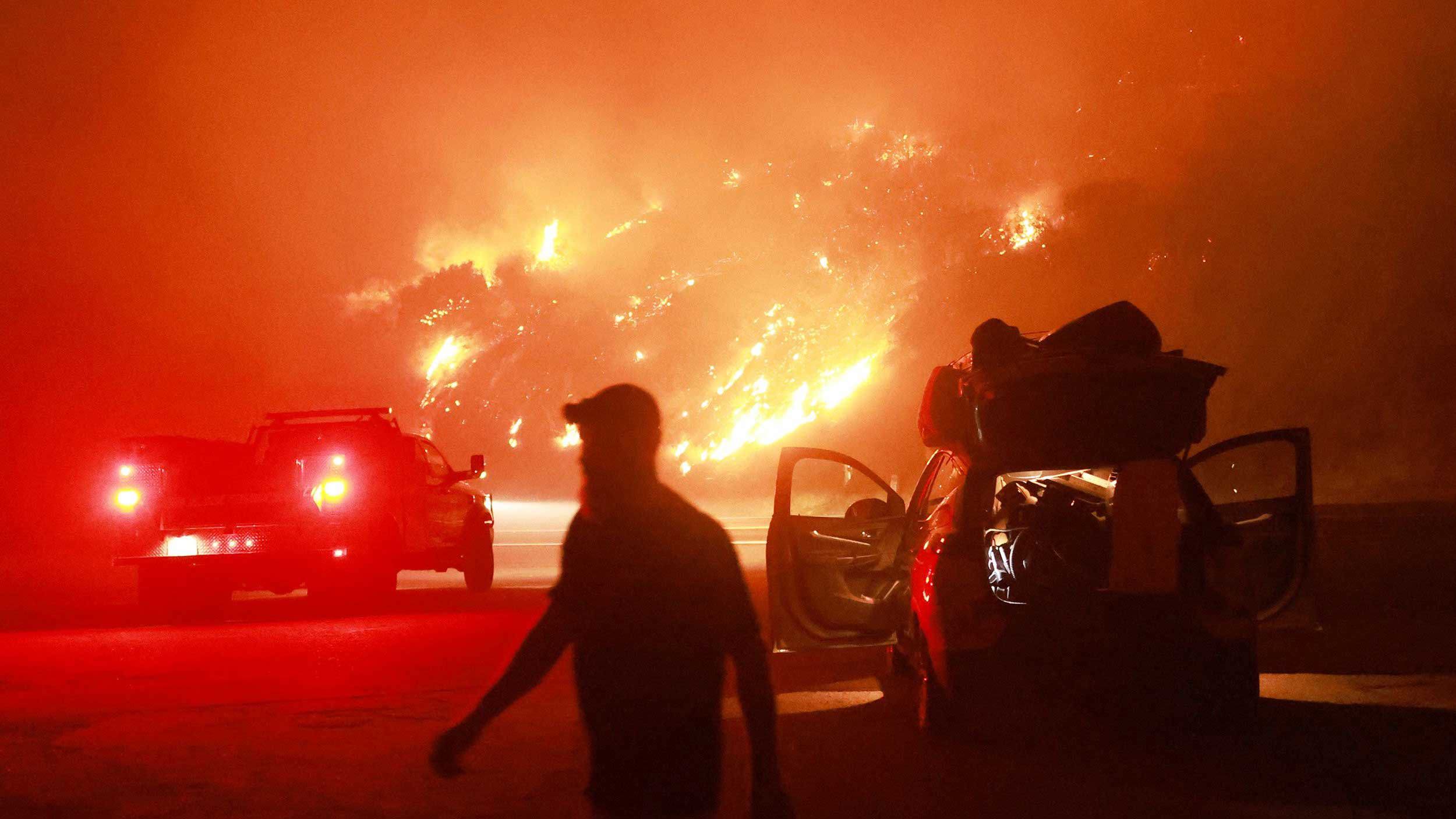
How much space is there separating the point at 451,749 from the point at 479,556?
12.7m

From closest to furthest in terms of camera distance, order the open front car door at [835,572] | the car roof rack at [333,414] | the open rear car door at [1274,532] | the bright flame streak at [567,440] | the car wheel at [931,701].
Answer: the car wheel at [931,701]
the open rear car door at [1274,532]
the open front car door at [835,572]
the car roof rack at [333,414]
the bright flame streak at [567,440]

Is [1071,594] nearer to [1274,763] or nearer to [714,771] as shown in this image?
[1274,763]

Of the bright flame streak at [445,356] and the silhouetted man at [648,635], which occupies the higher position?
the bright flame streak at [445,356]

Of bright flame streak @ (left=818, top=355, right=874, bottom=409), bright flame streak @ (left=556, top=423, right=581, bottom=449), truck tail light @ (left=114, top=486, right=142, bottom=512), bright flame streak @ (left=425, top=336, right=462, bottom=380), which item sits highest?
bright flame streak @ (left=425, top=336, right=462, bottom=380)

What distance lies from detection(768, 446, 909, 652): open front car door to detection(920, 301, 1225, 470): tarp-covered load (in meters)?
0.92

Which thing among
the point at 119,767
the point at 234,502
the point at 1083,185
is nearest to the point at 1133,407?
the point at 119,767

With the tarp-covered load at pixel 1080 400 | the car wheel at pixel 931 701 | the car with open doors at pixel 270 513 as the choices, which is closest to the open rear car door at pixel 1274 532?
the tarp-covered load at pixel 1080 400

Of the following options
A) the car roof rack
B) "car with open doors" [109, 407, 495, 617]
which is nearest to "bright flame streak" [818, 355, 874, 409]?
the car roof rack

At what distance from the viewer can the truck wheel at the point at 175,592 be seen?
44.0 feet

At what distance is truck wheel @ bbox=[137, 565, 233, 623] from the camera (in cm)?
1341

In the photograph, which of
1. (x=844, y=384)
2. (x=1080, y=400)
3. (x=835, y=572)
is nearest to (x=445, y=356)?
(x=844, y=384)

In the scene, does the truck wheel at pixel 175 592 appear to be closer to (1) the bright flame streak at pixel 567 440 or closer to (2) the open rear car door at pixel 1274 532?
(2) the open rear car door at pixel 1274 532

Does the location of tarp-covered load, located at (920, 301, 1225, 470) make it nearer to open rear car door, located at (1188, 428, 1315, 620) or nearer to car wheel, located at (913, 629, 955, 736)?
open rear car door, located at (1188, 428, 1315, 620)

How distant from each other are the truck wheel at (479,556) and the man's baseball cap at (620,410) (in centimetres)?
1243
